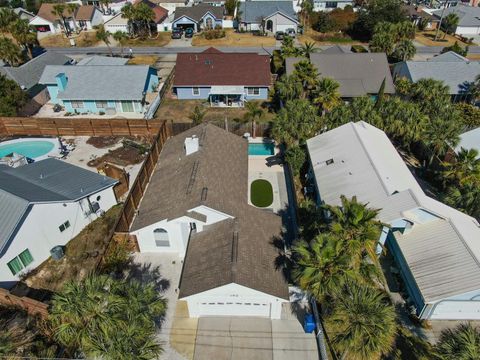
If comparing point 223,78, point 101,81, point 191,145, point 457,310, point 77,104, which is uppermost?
point 191,145

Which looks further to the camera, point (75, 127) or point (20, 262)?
point (75, 127)

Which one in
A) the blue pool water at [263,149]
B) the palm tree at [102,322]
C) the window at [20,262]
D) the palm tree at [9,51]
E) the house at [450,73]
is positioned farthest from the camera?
the palm tree at [9,51]

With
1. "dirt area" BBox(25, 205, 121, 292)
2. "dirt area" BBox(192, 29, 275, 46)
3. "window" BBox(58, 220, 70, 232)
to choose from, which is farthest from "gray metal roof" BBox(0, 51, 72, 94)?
"dirt area" BBox(25, 205, 121, 292)

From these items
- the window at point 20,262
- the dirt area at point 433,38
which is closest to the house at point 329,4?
the dirt area at point 433,38

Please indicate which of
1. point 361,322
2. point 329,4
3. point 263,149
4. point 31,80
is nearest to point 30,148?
point 31,80

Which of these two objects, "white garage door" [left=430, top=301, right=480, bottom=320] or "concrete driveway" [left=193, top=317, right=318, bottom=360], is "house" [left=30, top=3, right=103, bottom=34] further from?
"white garage door" [left=430, top=301, right=480, bottom=320]

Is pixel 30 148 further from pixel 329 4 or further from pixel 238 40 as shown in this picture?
pixel 329 4

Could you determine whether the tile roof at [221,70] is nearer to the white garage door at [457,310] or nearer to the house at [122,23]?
the house at [122,23]
